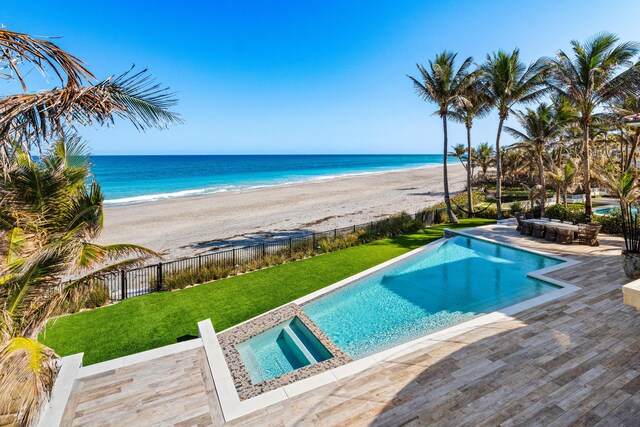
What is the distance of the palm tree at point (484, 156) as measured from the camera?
135ft

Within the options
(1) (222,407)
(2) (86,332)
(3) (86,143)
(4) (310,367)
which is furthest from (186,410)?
(2) (86,332)

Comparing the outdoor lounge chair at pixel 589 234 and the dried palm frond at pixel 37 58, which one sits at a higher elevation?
the dried palm frond at pixel 37 58

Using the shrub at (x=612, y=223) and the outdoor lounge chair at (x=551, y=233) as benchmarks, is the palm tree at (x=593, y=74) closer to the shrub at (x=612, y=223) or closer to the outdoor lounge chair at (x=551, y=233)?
the shrub at (x=612, y=223)

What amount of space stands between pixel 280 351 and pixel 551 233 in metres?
12.4

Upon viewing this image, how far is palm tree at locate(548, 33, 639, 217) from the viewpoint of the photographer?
1348 centimetres

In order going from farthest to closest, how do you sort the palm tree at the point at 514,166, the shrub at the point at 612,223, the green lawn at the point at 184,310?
the palm tree at the point at 514,166, the shrub at the point at 612,223, the green lawn at the point at 184,310

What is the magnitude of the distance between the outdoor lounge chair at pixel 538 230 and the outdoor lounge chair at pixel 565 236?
91 centimetres

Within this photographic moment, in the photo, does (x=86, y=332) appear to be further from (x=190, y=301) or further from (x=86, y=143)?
(x=86, y=143)

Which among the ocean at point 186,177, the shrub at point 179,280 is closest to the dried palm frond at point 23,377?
the ocean at point 186,177

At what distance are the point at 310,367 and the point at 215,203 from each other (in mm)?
28758

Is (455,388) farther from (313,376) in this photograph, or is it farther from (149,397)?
(149,397)

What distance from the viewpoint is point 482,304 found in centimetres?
847

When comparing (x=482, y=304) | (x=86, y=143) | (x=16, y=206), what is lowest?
(x=482, y=304)

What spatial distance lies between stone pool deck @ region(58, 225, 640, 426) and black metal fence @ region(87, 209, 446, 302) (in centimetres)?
386
